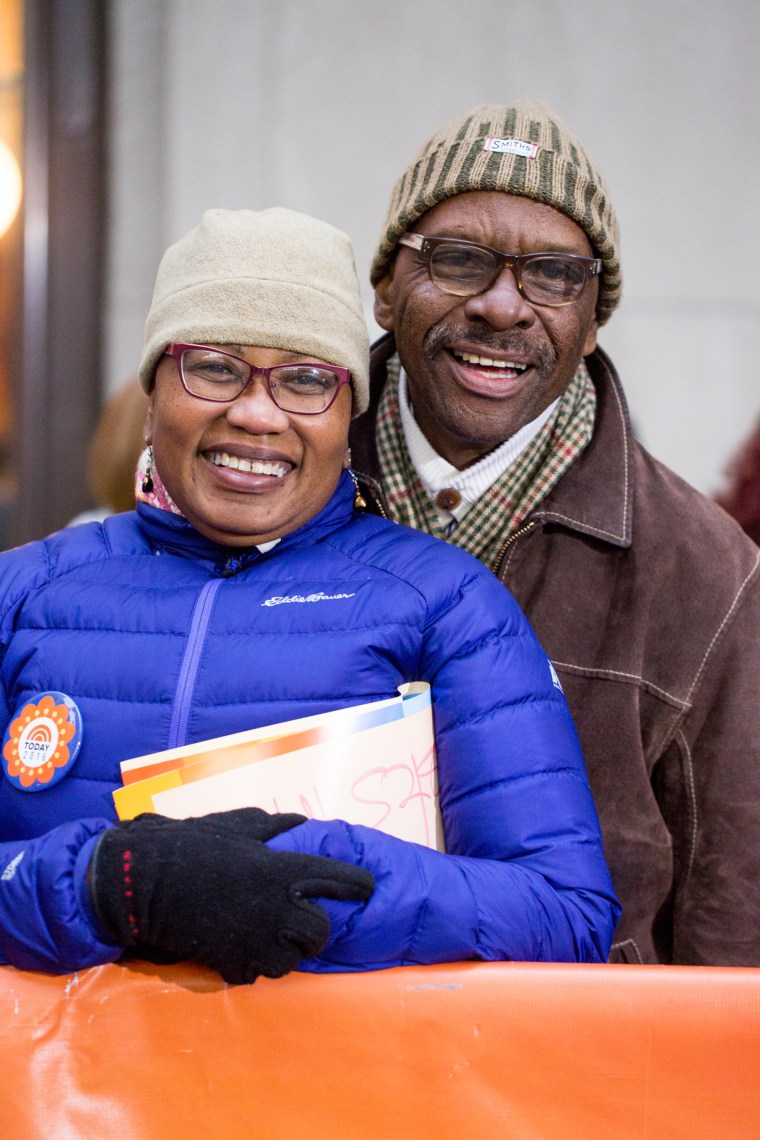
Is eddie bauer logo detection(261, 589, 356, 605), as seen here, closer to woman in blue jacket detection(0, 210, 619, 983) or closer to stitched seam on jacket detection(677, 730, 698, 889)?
woman in blue jacket detection(0, 210, 619, 983)

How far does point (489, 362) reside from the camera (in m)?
2.29

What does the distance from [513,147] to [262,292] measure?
2.28 feet

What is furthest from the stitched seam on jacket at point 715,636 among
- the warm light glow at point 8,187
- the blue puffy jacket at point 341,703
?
the warm light glow at point 8,187

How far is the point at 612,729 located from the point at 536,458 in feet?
1.81

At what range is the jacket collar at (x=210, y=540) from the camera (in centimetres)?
192

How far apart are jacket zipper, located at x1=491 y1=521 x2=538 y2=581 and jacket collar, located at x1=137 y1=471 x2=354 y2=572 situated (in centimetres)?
48

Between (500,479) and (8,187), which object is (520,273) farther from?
(8,187)

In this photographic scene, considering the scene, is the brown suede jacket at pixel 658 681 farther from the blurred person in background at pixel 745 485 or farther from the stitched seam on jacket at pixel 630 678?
the blurred person in background at pixel 745 485

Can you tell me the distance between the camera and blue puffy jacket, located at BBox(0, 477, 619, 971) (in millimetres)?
1584

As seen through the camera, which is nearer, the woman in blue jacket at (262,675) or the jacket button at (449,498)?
the woman in blue jacket at (262,675)

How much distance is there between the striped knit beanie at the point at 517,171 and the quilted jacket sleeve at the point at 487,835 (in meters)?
0.76

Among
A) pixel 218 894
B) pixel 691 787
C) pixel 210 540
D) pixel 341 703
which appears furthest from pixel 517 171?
pixel 218 894

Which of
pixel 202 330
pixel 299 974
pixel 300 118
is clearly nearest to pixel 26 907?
pixel 299 974

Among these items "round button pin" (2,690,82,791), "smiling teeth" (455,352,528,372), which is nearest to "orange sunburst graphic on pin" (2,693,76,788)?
"round button pin" (2,690,82,791)
